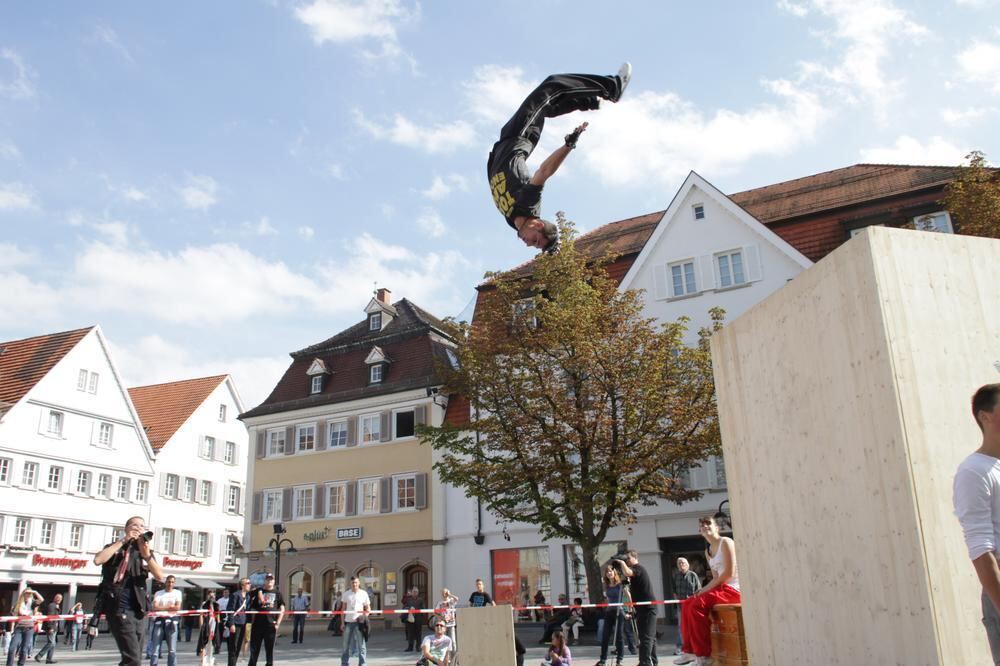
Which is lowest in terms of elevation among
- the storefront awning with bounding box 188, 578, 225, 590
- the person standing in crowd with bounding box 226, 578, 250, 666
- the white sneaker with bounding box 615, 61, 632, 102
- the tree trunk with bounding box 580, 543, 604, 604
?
the person standing in crowd with bounding box 226, 578, 250, 666

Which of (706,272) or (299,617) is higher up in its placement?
(706,272)

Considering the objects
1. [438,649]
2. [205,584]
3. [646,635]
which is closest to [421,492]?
[205,584]

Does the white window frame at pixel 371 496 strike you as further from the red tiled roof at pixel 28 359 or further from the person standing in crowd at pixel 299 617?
the red tiled roof at pixel 28 359

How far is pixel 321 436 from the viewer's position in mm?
37844

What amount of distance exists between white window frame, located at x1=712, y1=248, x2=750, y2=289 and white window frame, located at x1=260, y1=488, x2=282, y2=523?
2001 cm

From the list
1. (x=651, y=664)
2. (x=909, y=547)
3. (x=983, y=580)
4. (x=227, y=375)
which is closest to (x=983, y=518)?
(x=983, y=580)

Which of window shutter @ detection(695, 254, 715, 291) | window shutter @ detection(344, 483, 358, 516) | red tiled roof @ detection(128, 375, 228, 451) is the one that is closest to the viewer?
window shutter @ detection(695, 254, 715, 291)

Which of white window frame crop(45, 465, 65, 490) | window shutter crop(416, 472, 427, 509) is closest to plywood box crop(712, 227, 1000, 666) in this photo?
window shutter crop(416, 472, 427, 509)

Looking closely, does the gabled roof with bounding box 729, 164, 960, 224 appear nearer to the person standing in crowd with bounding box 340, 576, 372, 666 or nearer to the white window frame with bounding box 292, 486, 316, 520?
the white window frame with bounding box 292, 486, 316, 520

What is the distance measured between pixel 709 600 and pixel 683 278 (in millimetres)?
22177

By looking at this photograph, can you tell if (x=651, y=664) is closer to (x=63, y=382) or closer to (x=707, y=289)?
(x=707, y=289)

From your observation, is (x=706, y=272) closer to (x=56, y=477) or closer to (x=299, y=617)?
(x=299, y=617)

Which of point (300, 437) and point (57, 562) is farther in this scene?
point (57, 562)

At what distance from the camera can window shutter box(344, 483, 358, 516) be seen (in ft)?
118
